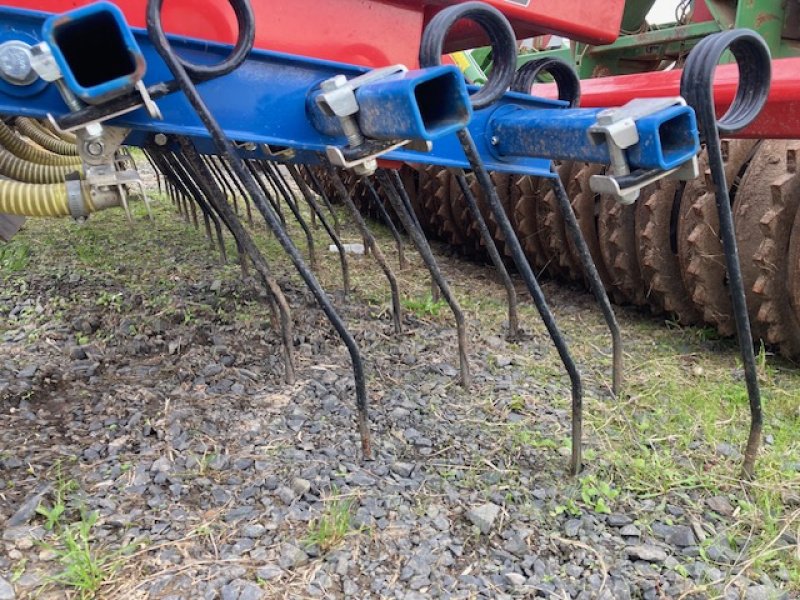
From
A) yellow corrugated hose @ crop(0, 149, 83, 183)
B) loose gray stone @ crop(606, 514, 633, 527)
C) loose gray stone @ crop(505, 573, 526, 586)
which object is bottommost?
loose gray stone @ crop(606, 514, 633, 527)

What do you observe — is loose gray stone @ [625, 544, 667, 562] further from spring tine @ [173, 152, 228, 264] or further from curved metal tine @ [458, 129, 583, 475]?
spring tine @ [173, 152, 228, 264]

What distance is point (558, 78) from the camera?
1511 mm

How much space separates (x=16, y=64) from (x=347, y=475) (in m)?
0.95

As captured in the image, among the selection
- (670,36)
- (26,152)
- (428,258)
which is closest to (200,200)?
(26,152)

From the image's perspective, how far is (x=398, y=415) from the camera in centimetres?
163

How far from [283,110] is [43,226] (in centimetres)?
302

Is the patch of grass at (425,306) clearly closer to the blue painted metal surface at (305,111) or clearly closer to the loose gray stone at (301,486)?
the blue painted metal surface at (305,111)

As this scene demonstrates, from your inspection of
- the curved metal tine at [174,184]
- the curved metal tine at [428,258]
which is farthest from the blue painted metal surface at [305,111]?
the curved metal tine at [174,184]

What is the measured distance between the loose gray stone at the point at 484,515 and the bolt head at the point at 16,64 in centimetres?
108

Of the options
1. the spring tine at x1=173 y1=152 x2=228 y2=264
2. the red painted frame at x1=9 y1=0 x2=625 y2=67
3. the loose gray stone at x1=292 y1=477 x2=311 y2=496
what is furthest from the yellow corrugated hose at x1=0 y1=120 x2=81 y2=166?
the loose gray stone at x1=292 y1=477 x2=311 y2=496

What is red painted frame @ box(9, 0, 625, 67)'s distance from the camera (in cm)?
133

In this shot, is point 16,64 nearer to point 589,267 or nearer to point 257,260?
point 257,260

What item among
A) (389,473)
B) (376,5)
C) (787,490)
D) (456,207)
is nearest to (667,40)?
(456,207)

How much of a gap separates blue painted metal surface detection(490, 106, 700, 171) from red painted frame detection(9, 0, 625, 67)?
14.0 inches
